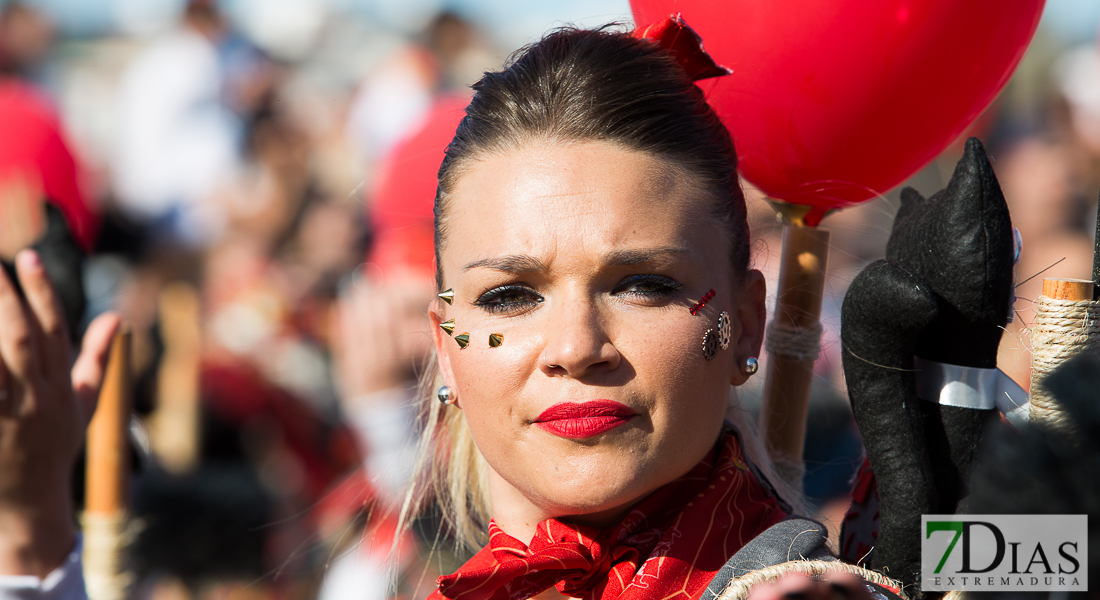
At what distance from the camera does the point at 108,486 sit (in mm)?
2465

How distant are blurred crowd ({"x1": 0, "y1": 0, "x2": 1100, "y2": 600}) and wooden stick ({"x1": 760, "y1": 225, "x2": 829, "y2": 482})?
0.28ft

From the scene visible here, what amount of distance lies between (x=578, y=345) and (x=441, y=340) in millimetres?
454

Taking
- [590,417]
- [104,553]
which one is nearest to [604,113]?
[590,417]

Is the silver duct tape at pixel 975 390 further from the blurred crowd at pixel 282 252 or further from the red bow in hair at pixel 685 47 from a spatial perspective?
the red bow in hair at pixel 685 47

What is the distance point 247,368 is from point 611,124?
3.34m

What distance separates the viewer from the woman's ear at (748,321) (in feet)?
5.68

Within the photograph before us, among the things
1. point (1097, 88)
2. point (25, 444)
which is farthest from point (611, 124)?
point (1097, 88)

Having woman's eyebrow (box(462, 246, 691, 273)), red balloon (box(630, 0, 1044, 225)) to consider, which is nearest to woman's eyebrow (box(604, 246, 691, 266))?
woman's eyebrow (box(462, 246, 691, 273))

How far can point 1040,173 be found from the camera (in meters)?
4.14

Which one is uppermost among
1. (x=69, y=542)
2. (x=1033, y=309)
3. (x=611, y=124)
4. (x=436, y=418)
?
(x=611, y=124)

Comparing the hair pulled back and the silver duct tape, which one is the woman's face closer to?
the hair pulled back

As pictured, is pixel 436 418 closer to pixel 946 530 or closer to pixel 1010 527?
pixel 946 530

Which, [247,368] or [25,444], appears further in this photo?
[247,368]

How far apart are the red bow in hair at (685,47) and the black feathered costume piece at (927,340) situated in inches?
18.6
